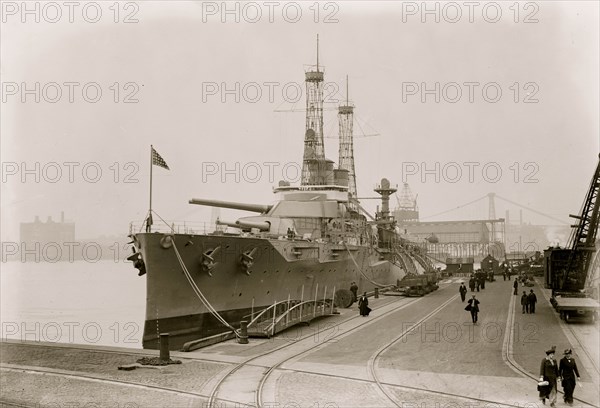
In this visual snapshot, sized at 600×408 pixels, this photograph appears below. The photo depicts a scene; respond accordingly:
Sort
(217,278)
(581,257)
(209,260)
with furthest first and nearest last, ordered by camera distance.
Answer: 1. (581,257)
2. (217,278)
3. (209,260)

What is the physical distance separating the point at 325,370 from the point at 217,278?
7.95 meters

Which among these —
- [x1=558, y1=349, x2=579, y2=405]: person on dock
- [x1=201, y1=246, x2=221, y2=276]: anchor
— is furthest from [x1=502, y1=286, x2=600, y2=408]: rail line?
[x1=201, y1=246, x2=221, y2=276]: anchor

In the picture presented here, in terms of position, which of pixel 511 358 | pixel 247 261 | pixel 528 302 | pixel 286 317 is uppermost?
pixel 247 261

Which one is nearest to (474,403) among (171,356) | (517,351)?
(517,351)

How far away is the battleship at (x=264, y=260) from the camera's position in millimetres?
17172

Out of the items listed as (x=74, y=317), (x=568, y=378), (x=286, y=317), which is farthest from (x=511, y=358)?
(x=74, y=317)

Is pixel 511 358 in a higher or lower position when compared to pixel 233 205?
lower

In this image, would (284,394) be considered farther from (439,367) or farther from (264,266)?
(264,266)

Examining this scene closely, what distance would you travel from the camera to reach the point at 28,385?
10859 millimetres

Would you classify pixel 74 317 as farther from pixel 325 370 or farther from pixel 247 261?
pixel 325 370

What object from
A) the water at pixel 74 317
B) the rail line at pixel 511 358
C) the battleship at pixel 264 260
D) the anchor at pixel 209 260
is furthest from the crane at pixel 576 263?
the water at pixel 74 317

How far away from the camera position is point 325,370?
1177cm

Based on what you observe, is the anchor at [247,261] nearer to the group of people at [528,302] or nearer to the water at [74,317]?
the water at [74,317]

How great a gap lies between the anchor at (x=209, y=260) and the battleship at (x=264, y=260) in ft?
0.10
